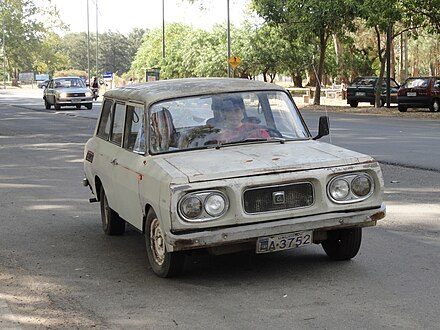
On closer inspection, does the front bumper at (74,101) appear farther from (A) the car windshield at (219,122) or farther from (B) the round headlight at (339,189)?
(B) the round headlight at (339,189)

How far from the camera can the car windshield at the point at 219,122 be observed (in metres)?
7.41

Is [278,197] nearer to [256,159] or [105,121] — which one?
[256,159]

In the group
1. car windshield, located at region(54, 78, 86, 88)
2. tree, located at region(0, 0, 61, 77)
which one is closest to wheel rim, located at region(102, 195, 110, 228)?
car windshield, located at region(54, 78, 86, 88)

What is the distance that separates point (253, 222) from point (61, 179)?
7986 mm

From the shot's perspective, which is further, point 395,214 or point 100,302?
point 395,214

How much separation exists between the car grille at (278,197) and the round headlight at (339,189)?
183 millimetres

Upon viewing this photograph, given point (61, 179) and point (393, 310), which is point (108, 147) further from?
point (61, 179)

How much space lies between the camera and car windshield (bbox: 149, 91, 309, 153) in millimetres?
7414

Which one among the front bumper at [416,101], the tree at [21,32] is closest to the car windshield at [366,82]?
the front bumper at [416,101]

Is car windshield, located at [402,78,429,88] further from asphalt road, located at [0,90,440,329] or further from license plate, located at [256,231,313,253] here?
license plate, located at [256,231,313,253]

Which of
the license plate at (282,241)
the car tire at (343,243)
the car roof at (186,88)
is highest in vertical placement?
the car roof at (186,88)

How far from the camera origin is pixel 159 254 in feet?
22.9

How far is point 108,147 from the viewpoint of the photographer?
334 inches

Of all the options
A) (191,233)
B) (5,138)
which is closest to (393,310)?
(191,233)
